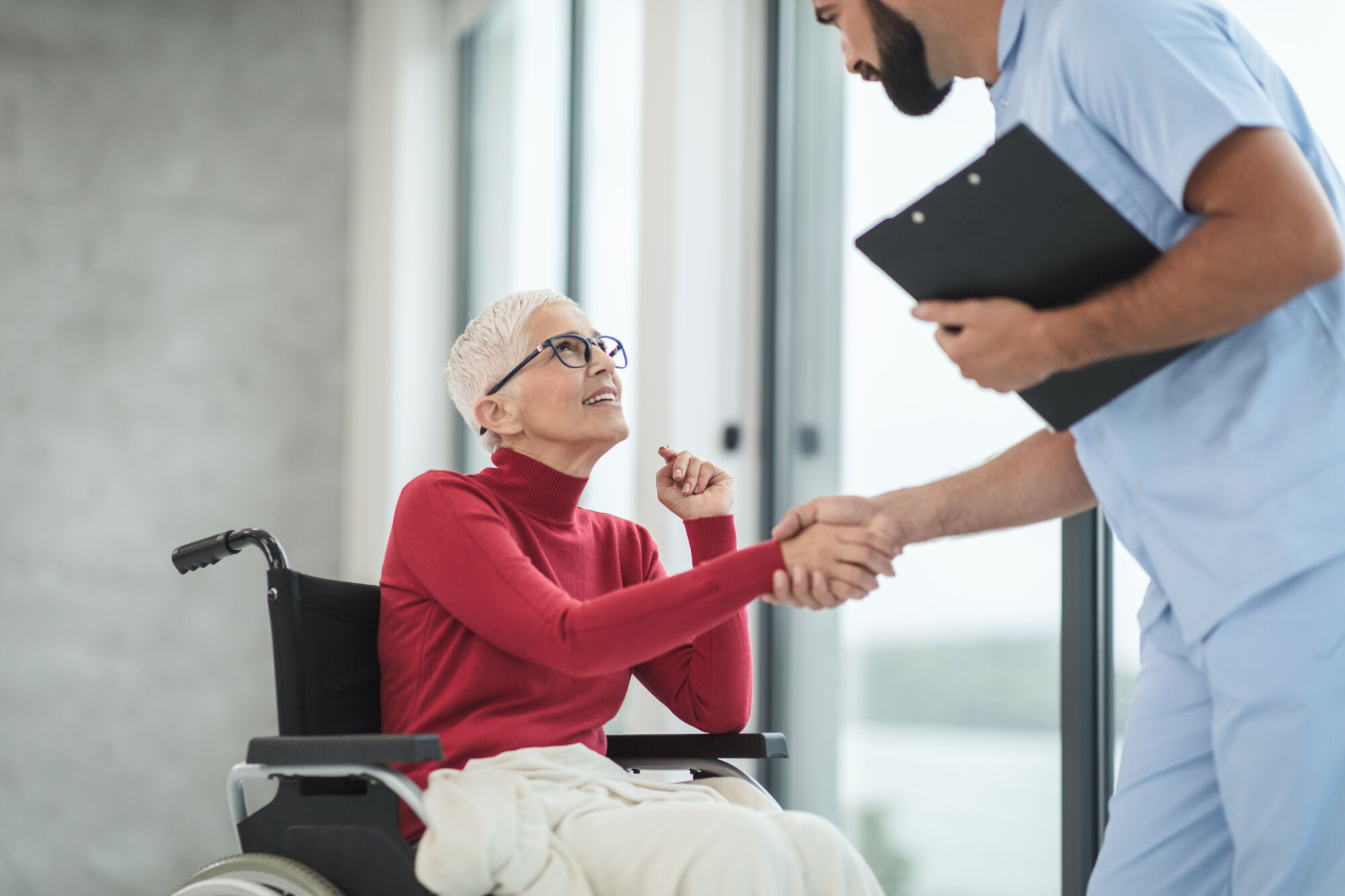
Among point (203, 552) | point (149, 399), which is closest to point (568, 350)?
point (203, 552)

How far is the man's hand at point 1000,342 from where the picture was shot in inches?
42.1

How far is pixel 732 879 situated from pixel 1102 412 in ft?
1.98

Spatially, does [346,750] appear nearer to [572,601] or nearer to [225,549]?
[572,601]

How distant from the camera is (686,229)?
2826 millimetres

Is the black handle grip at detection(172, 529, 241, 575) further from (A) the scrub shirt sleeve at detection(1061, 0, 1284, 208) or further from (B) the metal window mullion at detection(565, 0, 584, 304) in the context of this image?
(B) the metal window mullion at detection(565, 0, 584, 304)

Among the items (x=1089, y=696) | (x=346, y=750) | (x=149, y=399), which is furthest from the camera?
(x=149, y=399)

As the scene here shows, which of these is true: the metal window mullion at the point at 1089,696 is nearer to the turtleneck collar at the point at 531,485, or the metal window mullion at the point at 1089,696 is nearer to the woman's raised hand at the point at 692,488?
the woman's raised hand at the point at 692,488

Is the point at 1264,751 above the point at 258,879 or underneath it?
above

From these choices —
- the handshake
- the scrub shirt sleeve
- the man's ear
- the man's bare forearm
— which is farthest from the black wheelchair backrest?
the scrub shirt sleeve

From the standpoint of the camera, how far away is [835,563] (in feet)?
4.79

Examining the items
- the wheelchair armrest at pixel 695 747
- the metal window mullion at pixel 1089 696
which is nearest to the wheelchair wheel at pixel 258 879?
the wheelchair armrest at pixel 695 747

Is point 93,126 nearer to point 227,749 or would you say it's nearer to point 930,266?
point 227,749

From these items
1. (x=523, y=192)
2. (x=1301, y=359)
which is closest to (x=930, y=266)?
(x=1301, y=359)

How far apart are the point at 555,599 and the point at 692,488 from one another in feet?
1.41
